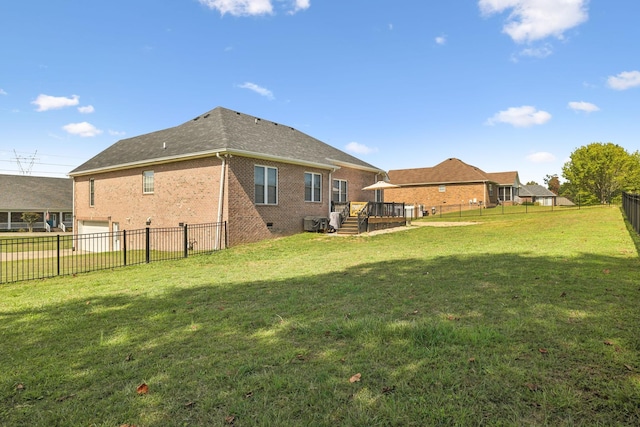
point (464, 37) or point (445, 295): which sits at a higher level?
point (464, 37)

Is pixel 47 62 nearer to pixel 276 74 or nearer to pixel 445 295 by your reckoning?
pixel 276 74

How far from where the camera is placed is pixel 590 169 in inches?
2005

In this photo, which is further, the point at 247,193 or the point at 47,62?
the point at 47,62

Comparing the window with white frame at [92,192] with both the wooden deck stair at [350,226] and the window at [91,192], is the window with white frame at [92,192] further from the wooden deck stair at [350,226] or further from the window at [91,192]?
the wooden deck stair at [350,226]

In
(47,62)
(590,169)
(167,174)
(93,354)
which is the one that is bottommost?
(93,354)

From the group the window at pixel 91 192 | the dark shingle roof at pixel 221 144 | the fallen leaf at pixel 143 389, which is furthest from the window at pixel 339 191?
the fallen leaf at pixel 143 389

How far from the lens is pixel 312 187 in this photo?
19.8 meters

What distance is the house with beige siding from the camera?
40875mm

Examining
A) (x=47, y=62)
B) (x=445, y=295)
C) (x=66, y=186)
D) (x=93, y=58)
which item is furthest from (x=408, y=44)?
(x=66, y=186)

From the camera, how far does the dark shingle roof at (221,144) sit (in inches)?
647

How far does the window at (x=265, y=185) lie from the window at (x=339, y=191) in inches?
205

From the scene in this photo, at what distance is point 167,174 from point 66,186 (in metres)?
36.9

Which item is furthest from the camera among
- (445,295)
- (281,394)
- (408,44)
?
(408,44)

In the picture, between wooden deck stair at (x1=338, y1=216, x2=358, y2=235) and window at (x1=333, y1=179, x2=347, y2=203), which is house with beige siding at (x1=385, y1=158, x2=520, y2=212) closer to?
window at (x1=333, y1=179, x2=347, y2=203)
